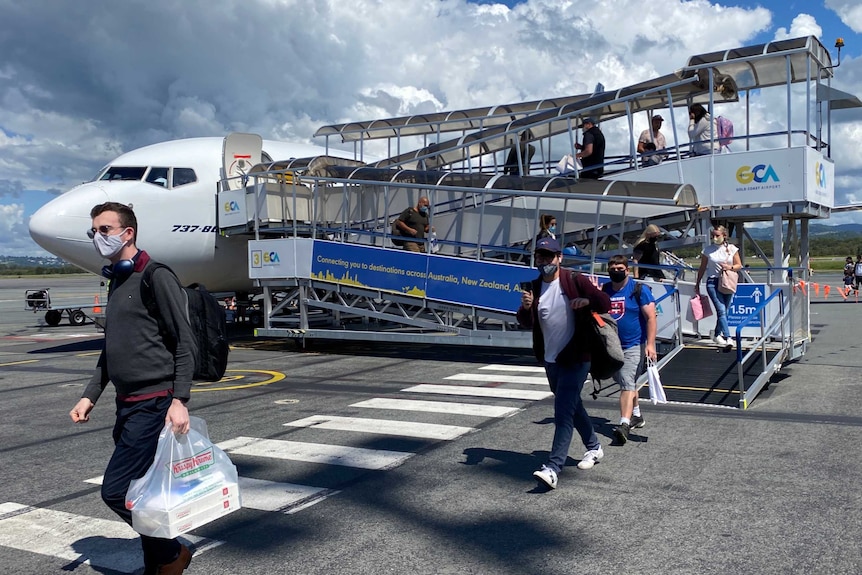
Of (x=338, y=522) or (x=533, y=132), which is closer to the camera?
(x=338, y=522)

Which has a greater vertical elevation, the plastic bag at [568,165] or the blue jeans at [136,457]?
the plastic bag at [568,165]

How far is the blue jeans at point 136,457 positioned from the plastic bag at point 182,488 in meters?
0.05

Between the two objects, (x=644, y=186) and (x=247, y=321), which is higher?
(x=644, y=186)

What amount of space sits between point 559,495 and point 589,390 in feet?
15.3

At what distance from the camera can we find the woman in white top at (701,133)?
42.1ft

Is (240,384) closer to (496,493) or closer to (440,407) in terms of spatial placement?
(440,407)

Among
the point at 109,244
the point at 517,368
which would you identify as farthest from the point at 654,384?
the point at 109,244

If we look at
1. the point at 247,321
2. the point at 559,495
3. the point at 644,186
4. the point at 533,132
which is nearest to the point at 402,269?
the point at 644,186

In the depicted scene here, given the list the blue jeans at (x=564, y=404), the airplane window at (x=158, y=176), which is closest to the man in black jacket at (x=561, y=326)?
the blue jeans at (x=564, y=404)

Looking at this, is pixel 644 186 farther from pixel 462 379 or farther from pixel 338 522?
pixel 338 522

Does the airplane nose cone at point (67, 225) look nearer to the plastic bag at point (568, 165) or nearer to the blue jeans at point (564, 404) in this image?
the plastic bag at point (568, 165)

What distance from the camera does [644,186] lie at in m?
11.9

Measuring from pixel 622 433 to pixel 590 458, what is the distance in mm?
941

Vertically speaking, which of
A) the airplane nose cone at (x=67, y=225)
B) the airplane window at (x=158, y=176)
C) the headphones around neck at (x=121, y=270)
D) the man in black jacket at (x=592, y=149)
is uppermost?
the man in black jacket at (x=592, y=149)
